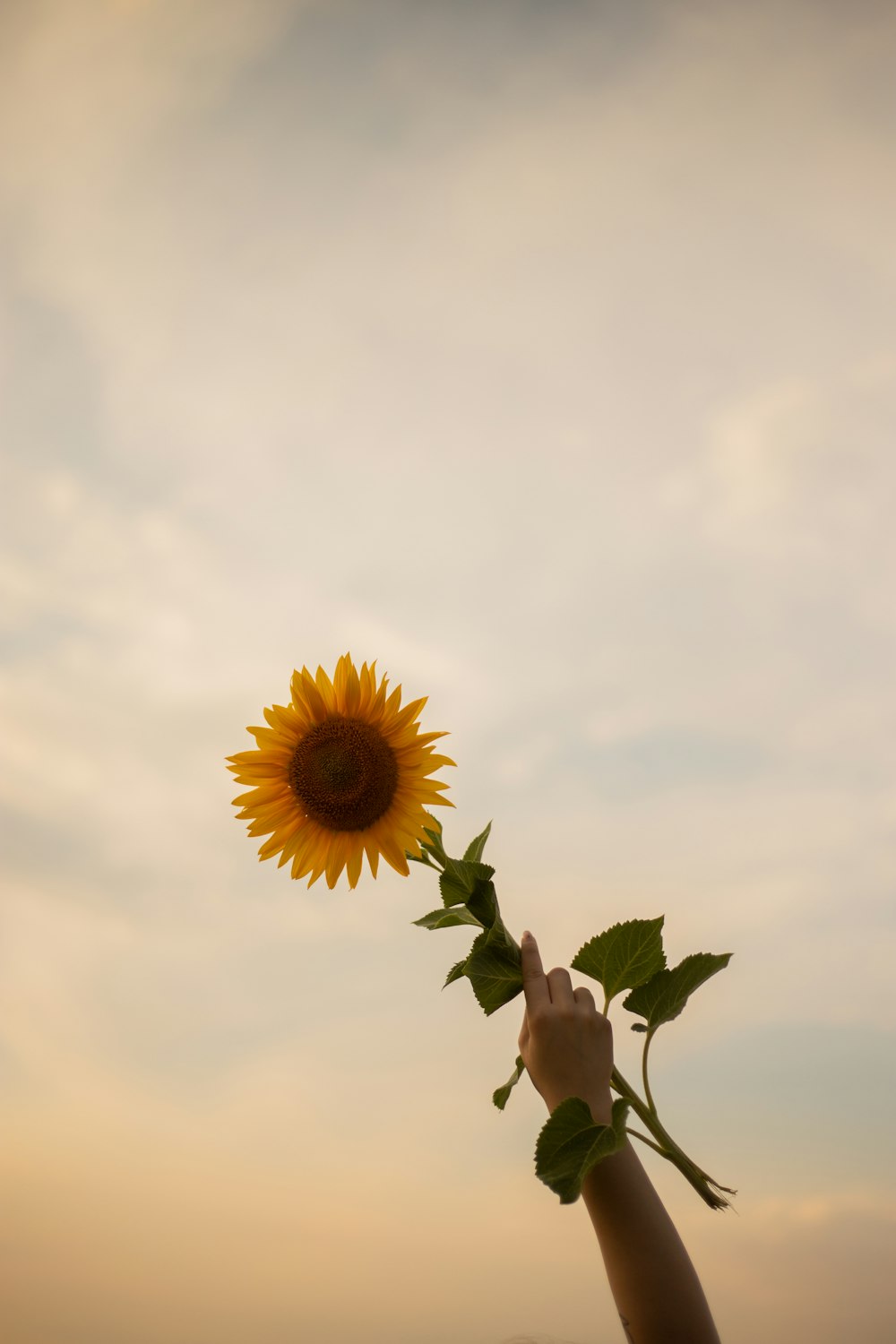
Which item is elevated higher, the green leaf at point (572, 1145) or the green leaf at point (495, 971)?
the green leaf at point (495, 971)

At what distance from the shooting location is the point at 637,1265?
231 cm

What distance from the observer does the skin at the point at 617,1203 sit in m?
2.27

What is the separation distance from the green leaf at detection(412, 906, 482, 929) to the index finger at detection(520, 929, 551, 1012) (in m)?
0.18

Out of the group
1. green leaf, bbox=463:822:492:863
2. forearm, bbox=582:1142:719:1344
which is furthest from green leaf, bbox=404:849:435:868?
forearm, bbox=582:1142:719:1344

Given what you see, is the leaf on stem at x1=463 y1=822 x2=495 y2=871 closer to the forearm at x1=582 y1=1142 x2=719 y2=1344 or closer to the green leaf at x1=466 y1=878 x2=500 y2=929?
the green leaf at x1=466 y1=878 x2=500 y2=929

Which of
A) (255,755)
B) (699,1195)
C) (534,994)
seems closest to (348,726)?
(255,755)

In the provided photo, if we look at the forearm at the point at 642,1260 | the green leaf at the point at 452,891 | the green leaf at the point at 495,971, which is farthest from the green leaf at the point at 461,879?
the forearm at the point at 642,1260

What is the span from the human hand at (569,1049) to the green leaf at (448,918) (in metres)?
0.26

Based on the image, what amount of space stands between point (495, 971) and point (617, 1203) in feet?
2.05

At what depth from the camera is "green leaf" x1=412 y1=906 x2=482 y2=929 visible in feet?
8.36

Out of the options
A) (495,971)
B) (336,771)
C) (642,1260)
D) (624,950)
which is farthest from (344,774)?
(642,1260)

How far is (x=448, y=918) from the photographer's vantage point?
2.55 m

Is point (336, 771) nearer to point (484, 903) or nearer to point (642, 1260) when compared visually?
point (484, 903)

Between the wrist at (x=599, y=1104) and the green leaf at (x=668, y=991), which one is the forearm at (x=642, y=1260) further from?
the green leaf at (x=668, y=991)
